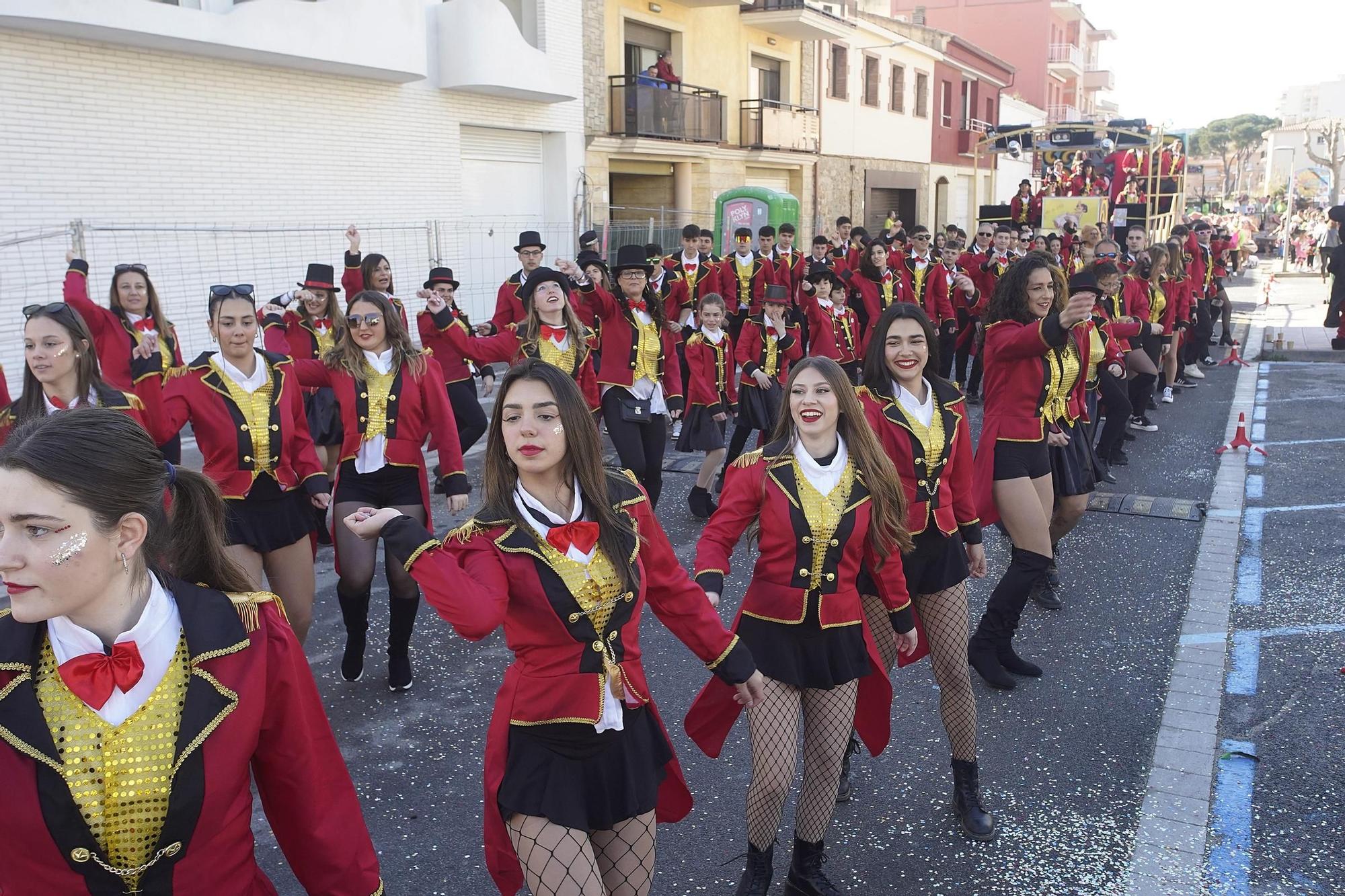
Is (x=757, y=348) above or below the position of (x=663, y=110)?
below

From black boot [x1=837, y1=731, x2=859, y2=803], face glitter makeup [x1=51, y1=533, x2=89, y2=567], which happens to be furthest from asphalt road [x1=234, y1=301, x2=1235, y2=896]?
face glitter makeup [x1=51, y1=533, x2=89, y2=567]

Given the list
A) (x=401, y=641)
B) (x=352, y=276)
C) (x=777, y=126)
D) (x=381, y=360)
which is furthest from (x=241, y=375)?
(x=777, y=126)

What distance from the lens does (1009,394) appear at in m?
5.50

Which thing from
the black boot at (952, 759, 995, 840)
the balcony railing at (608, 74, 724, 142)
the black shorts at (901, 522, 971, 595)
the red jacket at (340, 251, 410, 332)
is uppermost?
the balcony railing at (608, 74, 724, 142)

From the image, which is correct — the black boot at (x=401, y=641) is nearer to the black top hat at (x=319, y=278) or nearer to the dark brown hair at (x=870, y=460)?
the dark brown hair at (x=870, y=460)

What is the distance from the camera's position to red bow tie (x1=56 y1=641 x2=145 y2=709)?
1.90 metres

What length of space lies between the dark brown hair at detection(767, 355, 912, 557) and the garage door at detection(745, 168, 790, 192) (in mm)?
22435

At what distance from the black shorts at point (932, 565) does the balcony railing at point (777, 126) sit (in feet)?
72.4

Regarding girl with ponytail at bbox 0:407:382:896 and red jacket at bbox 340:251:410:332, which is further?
A: red jacket at bbox 340:251:410:332

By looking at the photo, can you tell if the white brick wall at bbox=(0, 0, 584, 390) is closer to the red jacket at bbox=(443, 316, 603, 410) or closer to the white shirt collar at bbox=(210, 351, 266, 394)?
the red jacket at bbox=(443, 316, 603, 410)

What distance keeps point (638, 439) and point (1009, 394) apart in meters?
2.84

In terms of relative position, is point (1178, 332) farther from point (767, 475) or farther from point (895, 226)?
point (767, 475)

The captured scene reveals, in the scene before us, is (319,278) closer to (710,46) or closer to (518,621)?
(518,621)

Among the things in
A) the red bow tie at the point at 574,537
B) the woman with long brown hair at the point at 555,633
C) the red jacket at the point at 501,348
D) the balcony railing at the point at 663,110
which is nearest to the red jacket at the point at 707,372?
the red jacket at the point at 501,348
